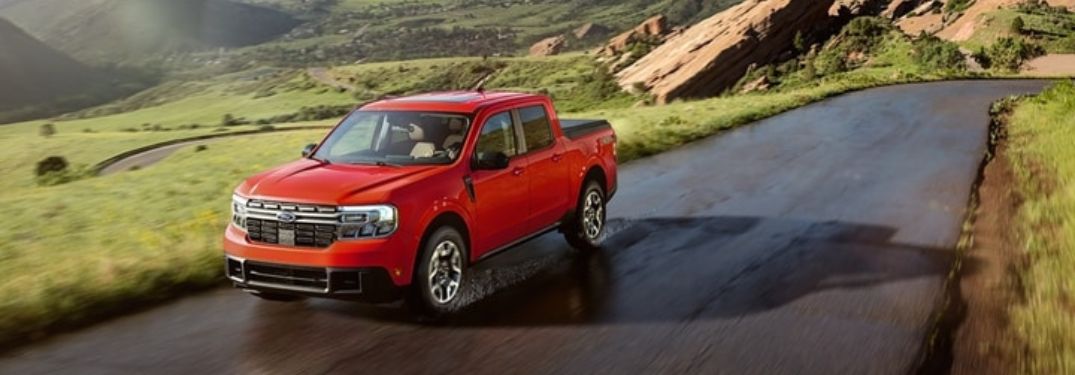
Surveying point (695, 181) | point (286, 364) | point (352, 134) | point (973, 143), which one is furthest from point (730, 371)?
point (973, 143)

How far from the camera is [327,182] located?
6812mm

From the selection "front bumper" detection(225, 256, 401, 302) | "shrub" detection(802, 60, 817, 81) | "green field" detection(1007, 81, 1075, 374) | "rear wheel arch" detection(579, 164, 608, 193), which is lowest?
"shrub" detection(802, 60, 817, 81)

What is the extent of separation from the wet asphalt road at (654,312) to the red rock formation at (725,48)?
62738 millimetres

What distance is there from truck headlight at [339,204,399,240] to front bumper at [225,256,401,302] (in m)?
0.26

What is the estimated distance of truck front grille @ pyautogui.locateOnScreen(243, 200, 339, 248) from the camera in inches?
257

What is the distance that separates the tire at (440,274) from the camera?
6.81 meters

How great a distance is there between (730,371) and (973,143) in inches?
630

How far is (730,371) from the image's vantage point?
5680mm

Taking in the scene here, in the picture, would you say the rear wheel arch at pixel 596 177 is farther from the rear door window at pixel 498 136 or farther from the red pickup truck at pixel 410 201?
the rear door window at pixel 498 136

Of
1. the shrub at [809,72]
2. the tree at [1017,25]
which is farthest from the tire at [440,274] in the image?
the tree at [1017,25]

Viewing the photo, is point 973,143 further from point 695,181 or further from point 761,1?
point 761,1

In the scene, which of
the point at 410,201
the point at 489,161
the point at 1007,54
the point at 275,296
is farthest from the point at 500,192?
the point at 1007,54

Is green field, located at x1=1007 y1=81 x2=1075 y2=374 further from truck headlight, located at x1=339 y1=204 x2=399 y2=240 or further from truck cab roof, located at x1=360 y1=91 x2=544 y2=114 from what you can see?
truck cab roof, located at x1=360 y1=91 x2=544 y2=114

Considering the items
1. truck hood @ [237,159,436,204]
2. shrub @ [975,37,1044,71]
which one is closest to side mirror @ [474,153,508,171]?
truck hood @ [237,159,436,204]
